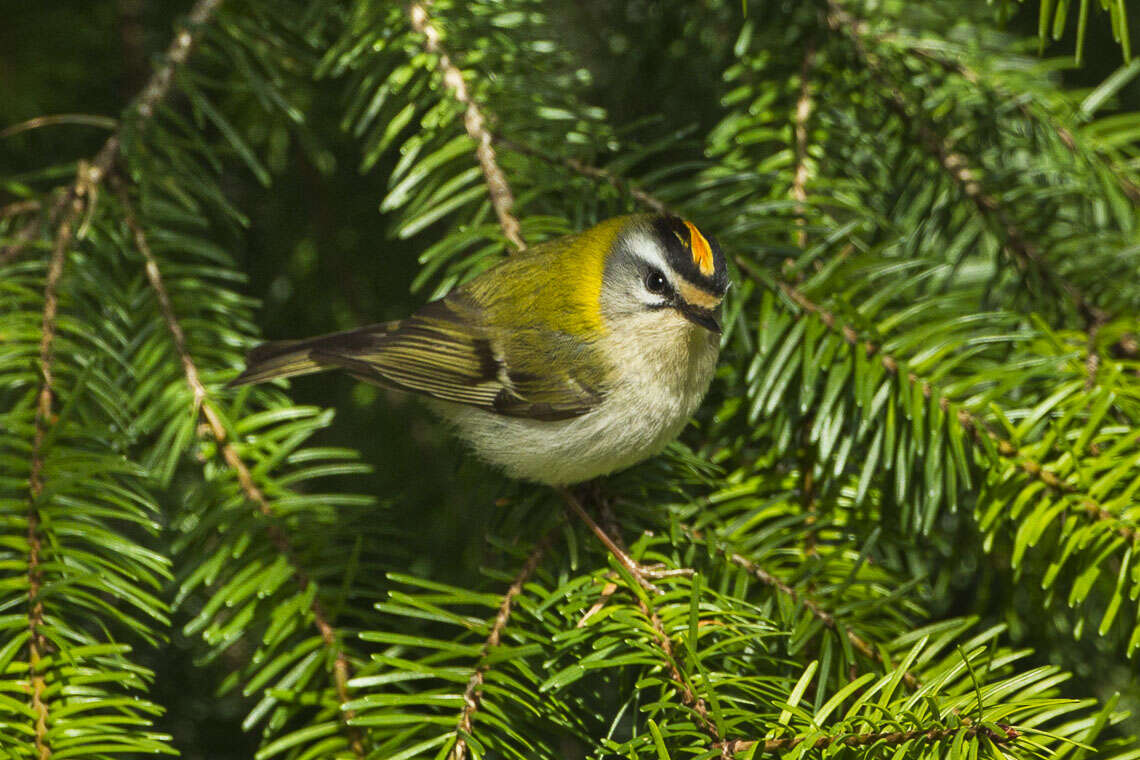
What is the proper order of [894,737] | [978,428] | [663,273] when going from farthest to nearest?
[663,273]
[978,428]
[894,737]

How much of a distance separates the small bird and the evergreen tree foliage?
6cm

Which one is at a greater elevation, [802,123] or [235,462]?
[802,123]

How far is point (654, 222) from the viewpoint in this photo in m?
1.40

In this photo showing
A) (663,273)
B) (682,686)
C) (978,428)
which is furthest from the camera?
(663,273)

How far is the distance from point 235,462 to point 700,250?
70cm

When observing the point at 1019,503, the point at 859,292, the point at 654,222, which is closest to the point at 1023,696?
the point at 1019,503

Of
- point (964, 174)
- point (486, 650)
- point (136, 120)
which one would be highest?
point (136, 120)

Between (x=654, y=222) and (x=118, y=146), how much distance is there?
2.69ft

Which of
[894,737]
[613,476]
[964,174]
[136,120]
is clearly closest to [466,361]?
[613,476]

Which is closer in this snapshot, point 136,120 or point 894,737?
point 894,737

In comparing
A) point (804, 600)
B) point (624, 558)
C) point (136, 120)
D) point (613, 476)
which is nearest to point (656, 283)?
point (613, 476)

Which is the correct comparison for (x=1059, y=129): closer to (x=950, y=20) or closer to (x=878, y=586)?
(x=950, y=20)

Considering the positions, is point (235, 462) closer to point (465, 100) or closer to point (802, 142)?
point (465, 100)

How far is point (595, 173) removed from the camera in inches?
57.4
